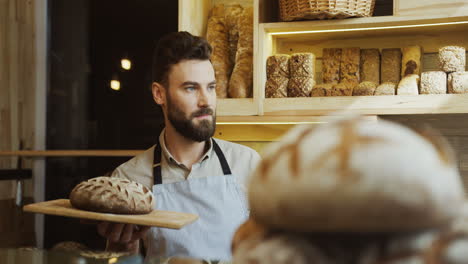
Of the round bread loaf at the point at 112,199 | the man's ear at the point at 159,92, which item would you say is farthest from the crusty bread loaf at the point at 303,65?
the round bread loaf at the point at 112,199

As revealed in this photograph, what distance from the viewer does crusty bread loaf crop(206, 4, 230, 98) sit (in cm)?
241

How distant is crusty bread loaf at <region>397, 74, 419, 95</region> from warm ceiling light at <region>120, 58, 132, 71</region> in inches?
58.4

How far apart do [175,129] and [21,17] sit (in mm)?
1909

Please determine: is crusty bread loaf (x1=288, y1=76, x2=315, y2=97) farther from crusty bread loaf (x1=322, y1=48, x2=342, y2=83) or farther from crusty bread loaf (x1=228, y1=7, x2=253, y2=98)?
crusty bread loaf (x1=228, y1=7, x2=253, y2=98)

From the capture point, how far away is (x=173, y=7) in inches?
105

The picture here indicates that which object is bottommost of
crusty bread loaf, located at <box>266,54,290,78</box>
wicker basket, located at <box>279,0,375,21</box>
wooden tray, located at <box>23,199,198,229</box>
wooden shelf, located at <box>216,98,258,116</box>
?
wooden tray, located at <box>23,199,198,229</box>

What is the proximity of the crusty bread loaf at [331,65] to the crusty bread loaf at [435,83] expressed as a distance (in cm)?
40

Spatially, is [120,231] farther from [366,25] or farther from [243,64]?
[366,25]

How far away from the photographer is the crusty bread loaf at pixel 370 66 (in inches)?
90.0

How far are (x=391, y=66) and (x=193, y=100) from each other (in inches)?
38.2

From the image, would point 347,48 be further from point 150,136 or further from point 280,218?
point 280,218

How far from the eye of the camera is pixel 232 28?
2467 mm

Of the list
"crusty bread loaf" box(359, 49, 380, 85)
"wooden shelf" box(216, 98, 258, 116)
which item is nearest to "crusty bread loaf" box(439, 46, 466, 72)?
"crusty bread loaf" box(359, 49, 380, 85)

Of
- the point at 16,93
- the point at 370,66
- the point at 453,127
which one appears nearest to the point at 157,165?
the point at 370,66
